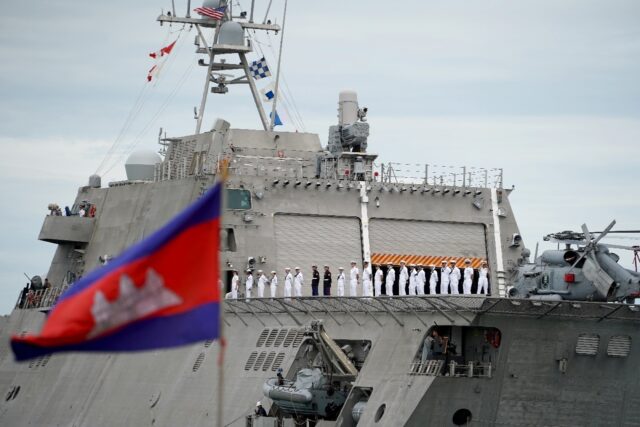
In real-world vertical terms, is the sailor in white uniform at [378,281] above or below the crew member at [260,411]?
above

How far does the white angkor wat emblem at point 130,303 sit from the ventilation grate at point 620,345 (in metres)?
15.3

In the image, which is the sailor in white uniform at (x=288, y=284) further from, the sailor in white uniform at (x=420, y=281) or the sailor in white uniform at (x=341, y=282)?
the sailor in white uniform at (x=420, y=281)

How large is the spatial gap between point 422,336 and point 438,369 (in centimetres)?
105

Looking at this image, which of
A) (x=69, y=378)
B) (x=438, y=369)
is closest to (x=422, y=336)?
(x=438, y=369)

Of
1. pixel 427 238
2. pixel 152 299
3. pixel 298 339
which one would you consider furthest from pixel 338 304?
pixel 152 299

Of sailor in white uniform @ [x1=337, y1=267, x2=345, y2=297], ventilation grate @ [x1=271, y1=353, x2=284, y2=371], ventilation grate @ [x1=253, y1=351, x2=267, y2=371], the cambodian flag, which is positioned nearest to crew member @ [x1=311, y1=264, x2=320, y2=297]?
sailor in white uniform @ [x1=337, y1=267, x2=345, y2=297]

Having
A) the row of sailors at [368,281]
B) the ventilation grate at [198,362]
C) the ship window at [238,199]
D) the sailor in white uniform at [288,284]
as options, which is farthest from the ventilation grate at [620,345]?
the ship window at [238,199]

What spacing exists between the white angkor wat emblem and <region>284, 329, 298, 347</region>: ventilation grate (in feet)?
59.6

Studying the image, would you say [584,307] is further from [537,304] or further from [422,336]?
[422,336]

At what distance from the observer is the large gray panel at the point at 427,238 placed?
39.6 metres

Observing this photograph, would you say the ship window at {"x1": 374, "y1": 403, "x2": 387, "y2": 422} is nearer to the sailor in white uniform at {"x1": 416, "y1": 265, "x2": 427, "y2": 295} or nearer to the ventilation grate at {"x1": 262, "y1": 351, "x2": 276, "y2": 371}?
the ventilation grate at {"x1": 262, "y1": 351, "x2": 276, "y2": 371}

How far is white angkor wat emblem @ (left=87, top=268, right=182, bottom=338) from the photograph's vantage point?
50.1 feet

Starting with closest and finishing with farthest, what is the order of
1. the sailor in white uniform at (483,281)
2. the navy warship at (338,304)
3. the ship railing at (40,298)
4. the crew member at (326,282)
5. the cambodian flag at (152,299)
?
the cambodian flag at (152,299) < the navy warship at (338,304) < the crew member at (326,282) < the sailor in white uniform at (483,281) < the ship railing at (40,298)

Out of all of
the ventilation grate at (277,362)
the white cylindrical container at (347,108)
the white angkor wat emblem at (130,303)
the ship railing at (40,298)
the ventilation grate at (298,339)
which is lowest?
the white angkor wat emblem at (130,303)
